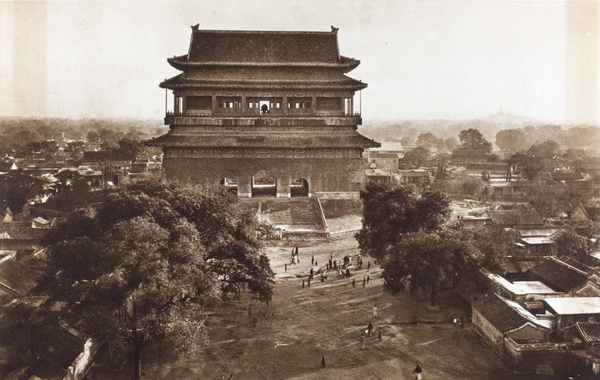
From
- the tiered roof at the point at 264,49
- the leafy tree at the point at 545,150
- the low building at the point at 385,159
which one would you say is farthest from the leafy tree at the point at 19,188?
the leafy tree at the point at 545,150

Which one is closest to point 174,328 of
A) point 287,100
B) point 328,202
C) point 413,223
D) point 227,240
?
point 227,240

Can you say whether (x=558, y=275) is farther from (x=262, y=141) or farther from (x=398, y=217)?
(x=262, y=141)

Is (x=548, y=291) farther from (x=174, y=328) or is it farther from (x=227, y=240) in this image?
(x=174, y=328)

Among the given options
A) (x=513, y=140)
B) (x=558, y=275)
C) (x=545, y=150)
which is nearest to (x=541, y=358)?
(x=558, y=275)

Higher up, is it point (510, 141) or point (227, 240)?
point (510, 141)

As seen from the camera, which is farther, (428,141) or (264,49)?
(428,141)

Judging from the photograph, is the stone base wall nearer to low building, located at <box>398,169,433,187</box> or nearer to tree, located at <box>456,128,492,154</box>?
low building, located at <box>398,169,433,187</box>

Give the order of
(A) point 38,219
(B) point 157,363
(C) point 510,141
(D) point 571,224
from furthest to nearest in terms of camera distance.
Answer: (C) point 510,141 → (A) point 38,219 → (D) point 571,224 → (B) point 157,363
